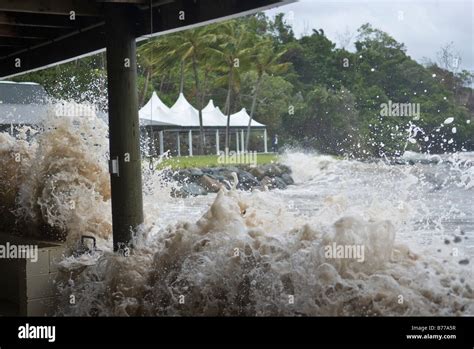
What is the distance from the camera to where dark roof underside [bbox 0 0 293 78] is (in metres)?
5.74

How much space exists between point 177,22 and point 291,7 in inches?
35.3

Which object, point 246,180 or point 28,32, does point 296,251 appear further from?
point 28,32

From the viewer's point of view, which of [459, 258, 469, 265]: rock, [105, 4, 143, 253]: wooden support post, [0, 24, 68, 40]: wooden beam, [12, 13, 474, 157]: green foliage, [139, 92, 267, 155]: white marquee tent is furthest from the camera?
[0, 24, 68, 40]: wooden beam

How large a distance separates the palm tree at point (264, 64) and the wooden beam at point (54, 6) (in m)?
1.43

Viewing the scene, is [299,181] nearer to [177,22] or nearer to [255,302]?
[255,302]

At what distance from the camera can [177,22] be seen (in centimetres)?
588

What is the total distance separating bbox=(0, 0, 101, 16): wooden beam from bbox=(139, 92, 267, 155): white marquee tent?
0.90m

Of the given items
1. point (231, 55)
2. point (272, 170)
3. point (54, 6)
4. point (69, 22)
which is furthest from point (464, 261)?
point (69, 22)

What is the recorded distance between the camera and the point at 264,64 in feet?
18.2

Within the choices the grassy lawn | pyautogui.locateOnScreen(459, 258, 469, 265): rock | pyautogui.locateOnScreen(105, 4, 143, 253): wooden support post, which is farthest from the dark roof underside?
pyautogui.locateOnScreen(459, 258, 469, 265): rock

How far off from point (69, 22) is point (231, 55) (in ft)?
5.71

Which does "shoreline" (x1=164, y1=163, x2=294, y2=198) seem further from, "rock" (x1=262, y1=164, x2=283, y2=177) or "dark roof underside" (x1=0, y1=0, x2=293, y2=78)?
"dark roof underside" (x1=0, y1=0, x2=293, y2=78)

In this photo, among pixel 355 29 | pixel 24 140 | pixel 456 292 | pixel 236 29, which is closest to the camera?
pixel 456 292
